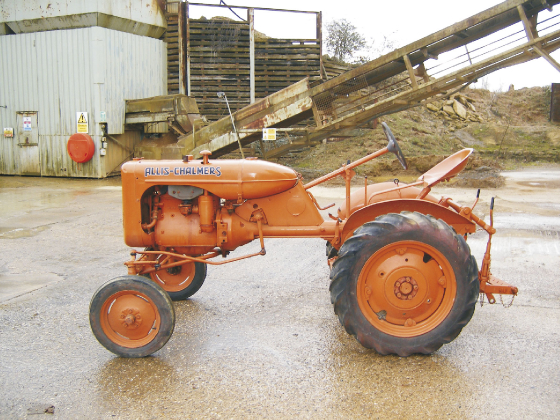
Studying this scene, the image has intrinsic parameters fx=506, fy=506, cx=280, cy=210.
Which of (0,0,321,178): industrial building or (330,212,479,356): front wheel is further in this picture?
(0,0,321,178): industrial building

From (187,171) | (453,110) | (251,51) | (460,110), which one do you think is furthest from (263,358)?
(460,110)

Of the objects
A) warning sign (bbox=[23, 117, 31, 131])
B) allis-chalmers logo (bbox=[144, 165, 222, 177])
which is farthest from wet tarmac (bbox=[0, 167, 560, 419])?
warning sign (bbox=[23, 117, 31, 131])

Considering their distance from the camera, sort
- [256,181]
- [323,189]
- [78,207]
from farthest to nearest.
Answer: [323,189], [78,207], [256,181]

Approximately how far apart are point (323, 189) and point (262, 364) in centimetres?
815

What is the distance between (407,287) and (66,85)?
12.6 metres

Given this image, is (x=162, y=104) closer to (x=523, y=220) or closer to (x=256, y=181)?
(x=523, y=220)

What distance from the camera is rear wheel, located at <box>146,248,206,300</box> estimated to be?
4508mm

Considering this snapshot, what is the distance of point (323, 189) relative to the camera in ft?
37.0

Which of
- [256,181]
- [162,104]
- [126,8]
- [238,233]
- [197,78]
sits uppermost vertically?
[126,8]

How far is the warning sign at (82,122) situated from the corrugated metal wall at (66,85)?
0.44 feet

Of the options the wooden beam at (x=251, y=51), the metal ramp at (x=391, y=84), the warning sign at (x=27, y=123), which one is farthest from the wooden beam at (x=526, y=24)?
the warning sign at (x=27, y=123)

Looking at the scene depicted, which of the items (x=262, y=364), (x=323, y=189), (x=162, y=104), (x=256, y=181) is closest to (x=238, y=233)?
(x=256, y=181)

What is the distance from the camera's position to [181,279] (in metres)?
4.55

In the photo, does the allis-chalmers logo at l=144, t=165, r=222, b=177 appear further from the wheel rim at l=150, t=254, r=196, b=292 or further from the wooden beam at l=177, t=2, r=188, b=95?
the wooden beam at l=177, t=2, r=188, b=95
